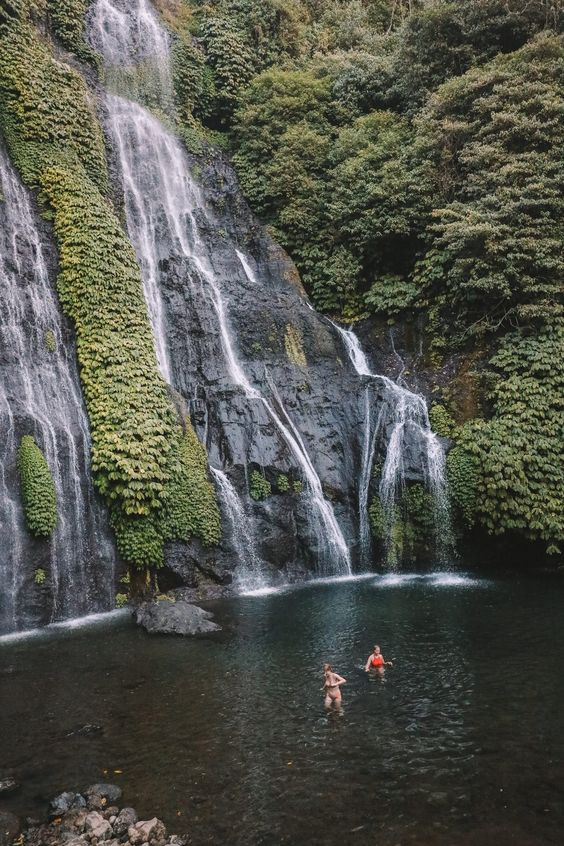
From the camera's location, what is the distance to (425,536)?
1725 cm

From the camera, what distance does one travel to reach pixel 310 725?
816 centimetres

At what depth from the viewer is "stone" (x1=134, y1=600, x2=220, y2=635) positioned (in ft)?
41.1

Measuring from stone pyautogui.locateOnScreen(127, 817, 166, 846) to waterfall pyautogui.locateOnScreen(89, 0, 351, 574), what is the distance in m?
11.2

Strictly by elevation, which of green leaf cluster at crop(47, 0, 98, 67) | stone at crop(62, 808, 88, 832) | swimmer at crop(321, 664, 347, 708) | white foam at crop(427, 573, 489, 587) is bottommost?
stone at crop(62, 808, 88, 832)

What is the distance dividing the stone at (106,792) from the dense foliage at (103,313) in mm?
8215

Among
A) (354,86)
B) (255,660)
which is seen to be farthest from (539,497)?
(354,86)

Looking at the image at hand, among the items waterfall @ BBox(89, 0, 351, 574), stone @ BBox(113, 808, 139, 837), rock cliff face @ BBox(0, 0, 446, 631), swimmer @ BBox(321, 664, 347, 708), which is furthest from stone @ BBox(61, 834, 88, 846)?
waterfall @ BBox(89, 0, 351, 574)

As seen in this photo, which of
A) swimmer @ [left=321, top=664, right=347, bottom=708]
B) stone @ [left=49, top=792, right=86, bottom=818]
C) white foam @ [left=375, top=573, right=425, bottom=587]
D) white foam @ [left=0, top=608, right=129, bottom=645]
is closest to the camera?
stone @ [left=49, top=792, right=86, bottom=818]

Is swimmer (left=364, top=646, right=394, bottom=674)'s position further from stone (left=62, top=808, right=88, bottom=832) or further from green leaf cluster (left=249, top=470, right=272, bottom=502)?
green leaf cluster (left=249, top=470, right=272, bottom=502)

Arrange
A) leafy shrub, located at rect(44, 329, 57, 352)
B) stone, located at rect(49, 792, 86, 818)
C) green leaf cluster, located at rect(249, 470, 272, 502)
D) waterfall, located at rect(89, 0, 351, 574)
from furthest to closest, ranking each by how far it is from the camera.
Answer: waterfall, located at rect(89, 0, 351, 574)
green leaf cluster, located at rect(249, 470, 272, 502)
leafy shrub, located at rect(44, 329, 57, 352)
stone, located at rect(49, 792, 86, 818)

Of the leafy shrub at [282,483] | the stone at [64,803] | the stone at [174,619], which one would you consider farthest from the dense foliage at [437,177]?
the stone at [64,803]

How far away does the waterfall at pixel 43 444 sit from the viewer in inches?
540

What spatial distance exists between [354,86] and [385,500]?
19.3m

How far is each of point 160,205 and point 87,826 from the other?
2080cm
